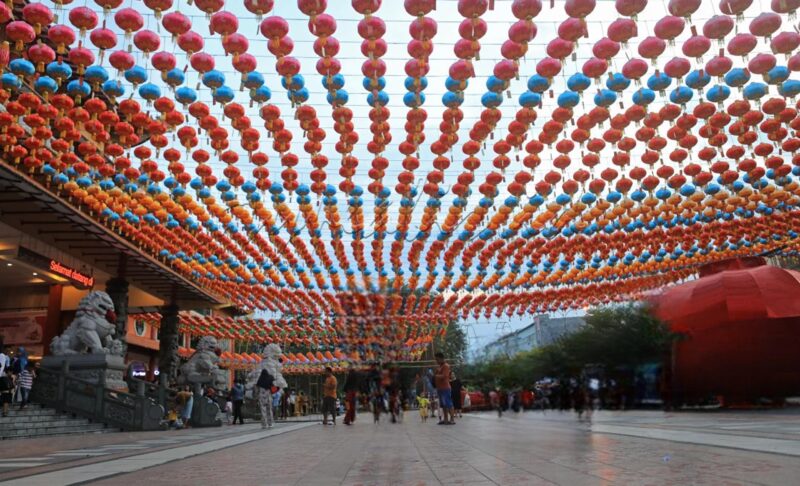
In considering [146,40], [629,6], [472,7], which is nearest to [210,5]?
[146,40]

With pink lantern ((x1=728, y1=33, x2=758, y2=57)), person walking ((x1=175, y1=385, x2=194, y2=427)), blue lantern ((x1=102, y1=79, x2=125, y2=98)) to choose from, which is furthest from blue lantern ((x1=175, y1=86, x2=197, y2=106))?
person walking ((x1=175, y1=385, x2=194, y2=427))

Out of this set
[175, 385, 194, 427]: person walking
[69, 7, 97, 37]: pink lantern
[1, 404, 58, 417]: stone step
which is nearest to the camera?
[69, 7, 97, 37]: pink lantern

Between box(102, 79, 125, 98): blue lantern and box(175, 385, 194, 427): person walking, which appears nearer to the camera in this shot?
box(102, 79, 125, 98): blue lantern

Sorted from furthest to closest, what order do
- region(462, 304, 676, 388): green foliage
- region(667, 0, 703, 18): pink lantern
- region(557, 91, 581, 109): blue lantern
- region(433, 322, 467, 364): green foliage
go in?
region(433, 322, 467, 364): green foliage < region(557, 91, 581, 109): blue lantern < region(667, 0, 703, 18): pink lantern < region(462, 304, 676, 388): green foliage

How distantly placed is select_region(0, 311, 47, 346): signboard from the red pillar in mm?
Result: 563

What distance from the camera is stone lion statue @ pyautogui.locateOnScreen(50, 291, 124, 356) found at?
47.0 feet

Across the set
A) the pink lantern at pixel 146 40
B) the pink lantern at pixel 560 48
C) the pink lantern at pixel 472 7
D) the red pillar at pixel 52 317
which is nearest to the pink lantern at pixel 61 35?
the pink lantern at pixel 146 40

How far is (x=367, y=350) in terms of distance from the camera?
33.1 meters

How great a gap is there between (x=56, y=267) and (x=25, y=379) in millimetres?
7877

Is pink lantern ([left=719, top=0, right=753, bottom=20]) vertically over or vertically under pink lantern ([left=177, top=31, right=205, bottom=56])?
over

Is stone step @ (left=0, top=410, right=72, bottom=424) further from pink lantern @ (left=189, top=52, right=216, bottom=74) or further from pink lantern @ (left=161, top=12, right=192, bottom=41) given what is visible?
pink lantern @ (left=161, top=12, right=192, bottom=41)

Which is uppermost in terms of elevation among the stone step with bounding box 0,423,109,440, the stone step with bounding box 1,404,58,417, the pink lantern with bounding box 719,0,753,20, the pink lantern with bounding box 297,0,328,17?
the pink lantern with bounding box 719,0,753,20

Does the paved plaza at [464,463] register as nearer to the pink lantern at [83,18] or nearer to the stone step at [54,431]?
the stone step at [54,431]

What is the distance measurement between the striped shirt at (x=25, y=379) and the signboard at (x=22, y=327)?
470 inches
